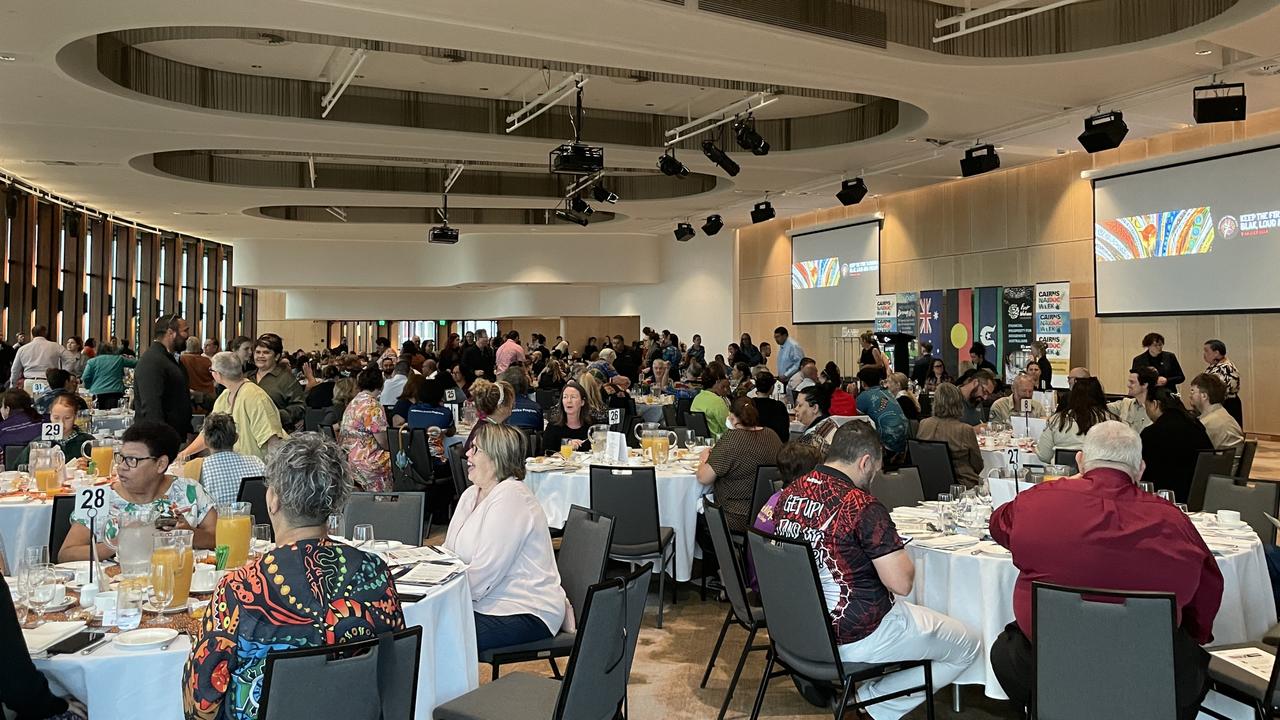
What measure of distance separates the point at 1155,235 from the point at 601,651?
39.2 ft

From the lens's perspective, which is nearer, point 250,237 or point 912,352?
point 912,352

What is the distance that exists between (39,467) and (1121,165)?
12381mm

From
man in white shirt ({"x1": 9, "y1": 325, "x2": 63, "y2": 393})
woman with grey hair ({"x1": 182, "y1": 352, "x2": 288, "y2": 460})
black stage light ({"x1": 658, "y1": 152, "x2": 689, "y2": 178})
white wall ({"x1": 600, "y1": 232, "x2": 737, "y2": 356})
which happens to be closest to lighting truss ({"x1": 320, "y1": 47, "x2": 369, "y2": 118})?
black stage light ({"x1": 658, "y1": 152, "x2": 689, "y2": 178})

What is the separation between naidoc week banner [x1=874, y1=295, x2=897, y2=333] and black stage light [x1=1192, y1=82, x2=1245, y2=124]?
808cm

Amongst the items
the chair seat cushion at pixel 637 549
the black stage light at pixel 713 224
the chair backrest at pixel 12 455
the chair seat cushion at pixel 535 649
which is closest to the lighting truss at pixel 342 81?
the chair backrest at pixel 12 455

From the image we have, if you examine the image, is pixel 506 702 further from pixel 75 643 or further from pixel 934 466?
pixel 934 466

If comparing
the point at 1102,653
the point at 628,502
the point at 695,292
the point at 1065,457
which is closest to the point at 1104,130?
the point at 1065,457

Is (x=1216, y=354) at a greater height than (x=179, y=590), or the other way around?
(x=1216, y=354)

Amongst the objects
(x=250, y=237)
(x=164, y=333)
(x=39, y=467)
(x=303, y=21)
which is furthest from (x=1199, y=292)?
(x=250, y=237)

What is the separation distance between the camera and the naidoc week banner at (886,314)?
1659cm

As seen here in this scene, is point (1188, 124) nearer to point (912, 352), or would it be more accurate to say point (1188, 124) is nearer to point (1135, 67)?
point (1135, 67)

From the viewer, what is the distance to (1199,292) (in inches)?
473

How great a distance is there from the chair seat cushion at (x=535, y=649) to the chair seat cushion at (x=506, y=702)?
1.19ft

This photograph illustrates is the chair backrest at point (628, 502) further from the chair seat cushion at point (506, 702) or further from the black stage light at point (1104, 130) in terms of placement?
the black stage light at point (1104, 130)
